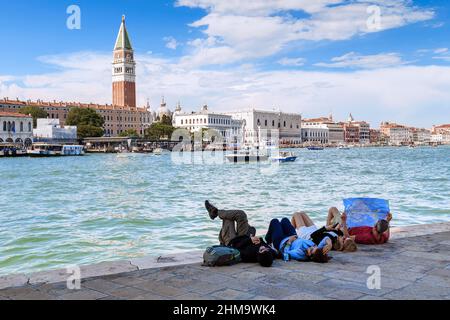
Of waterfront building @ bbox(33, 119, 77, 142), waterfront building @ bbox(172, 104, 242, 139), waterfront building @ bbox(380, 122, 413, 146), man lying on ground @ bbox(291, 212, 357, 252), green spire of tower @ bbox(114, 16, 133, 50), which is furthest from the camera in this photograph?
waterfront building @ bbox(380, 122, 413, 146)

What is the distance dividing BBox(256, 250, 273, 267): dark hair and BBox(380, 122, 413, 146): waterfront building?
14292 cm

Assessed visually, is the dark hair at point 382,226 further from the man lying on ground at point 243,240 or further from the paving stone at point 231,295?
the paving stone at point 231,295

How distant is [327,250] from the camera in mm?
3908

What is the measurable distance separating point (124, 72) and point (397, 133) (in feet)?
283

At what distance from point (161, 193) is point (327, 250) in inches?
484

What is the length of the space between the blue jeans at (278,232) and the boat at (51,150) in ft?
156

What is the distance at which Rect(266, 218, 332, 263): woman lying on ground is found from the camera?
12.8ft

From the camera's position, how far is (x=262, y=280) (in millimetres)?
3428

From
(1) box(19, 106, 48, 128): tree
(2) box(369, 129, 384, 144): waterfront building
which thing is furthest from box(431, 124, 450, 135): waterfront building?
(1) box(19, 106, 48, 128): tree

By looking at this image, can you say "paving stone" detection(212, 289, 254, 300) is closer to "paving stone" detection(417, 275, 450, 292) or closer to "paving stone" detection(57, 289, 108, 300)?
"paving stone" detection(57, 289, 108, 300)

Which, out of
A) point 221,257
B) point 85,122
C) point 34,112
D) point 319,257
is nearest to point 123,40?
point 85,122

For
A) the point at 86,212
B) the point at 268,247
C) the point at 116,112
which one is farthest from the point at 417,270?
the point at 116,112

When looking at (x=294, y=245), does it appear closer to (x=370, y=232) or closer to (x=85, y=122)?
(x=370, y=232)

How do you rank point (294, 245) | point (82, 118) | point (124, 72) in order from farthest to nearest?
1. point (124, 72)
2. point (82, 118)
3. point (294, 245)
